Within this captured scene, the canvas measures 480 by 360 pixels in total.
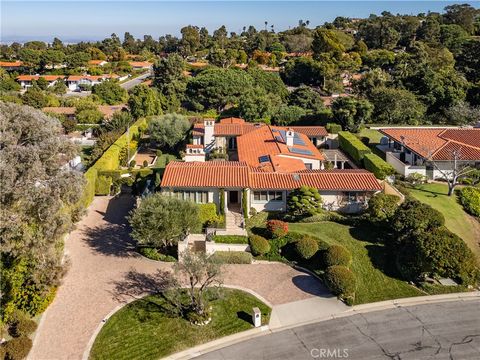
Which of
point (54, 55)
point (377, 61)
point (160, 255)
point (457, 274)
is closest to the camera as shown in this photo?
point (457, 274)

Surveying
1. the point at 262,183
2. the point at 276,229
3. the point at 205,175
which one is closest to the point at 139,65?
the point at 205,175

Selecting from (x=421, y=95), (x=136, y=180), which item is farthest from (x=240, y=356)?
(x=421, y=95)

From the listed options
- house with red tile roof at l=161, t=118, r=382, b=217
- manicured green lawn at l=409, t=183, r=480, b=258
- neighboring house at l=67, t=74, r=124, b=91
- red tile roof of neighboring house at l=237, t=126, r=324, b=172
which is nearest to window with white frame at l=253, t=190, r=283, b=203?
house with red tile roof at l=161, t=118, r=382, b=217

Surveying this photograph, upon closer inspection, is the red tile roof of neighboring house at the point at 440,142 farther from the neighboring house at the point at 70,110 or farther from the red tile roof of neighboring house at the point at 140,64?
the red tile roof of neighboring house at the point at 140,64

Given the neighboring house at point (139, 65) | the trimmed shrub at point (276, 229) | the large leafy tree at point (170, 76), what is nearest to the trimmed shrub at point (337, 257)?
the trimmed shrub at point (276, 229)

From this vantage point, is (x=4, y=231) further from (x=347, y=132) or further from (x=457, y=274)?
(x=347, y=132)

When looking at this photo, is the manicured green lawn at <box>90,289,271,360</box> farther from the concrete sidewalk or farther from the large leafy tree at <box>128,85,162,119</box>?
the large leafy tree at <box>128,85,162,119</box>
